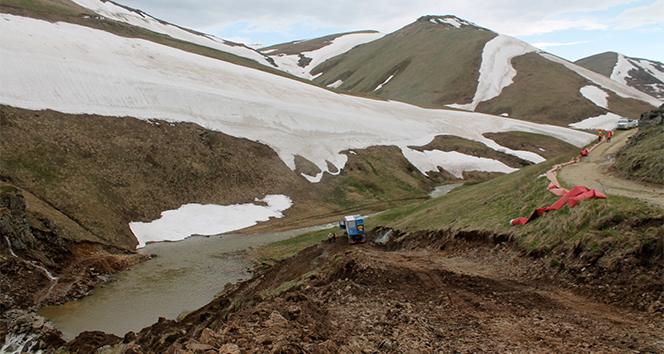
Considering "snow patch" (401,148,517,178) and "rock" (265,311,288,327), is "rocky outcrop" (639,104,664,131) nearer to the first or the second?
"rock" (265,311,288,327)

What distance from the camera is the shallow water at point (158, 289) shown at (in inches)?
729

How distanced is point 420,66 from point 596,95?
5577 centimetres

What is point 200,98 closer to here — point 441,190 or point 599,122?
point 441,190

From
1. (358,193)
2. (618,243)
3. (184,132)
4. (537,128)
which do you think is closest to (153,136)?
(184,132)

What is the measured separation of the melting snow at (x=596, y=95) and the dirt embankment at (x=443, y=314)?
108 m

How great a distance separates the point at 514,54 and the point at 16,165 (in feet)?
458

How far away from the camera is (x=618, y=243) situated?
10.4m

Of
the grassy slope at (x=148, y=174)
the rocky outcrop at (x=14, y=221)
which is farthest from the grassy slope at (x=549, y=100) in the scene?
the rocky outcrop at (x=14, y=221)

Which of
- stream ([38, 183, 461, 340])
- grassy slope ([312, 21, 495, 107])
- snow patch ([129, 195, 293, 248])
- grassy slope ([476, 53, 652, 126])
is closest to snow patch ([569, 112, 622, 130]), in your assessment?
grassy slope ([476, 53, 652, 126])

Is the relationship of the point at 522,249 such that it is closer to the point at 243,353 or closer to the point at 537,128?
the point at 243,353

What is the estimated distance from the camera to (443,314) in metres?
10.1

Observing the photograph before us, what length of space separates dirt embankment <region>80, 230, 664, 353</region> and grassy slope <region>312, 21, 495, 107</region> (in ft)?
298

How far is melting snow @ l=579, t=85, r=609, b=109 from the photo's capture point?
334 feet

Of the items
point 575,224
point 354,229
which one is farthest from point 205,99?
point 575,224
